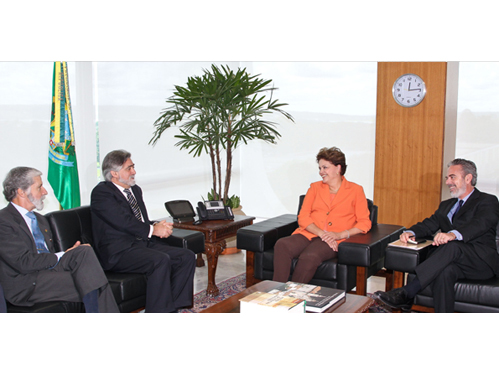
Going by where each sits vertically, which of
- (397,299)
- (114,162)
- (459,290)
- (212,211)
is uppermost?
(114,162)

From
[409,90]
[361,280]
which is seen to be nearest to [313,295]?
[361,280]

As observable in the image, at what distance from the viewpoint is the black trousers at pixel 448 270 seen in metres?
3.44

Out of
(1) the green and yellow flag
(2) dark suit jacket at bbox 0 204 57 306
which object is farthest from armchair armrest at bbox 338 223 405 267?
(1) the green and yellow flag

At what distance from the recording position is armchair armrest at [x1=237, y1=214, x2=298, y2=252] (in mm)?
4219

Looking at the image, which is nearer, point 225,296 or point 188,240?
point 188,240

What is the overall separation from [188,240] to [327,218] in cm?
125

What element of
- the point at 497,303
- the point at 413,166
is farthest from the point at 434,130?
the point at 497,303

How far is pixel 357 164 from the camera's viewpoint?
719 cm

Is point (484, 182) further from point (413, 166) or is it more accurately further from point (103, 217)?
point (103, 217)

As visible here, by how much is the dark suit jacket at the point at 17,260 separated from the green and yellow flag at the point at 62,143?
1991 millimetres

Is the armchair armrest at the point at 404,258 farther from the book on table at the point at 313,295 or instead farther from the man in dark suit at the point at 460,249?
the book on table at the point at 313,295

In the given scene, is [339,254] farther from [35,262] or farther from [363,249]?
[35,262]

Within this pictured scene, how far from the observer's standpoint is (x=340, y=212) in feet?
13.8

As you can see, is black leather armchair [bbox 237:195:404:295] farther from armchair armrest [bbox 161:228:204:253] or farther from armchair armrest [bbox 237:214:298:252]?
armchair armrest [bbox 161:228:204:253]
